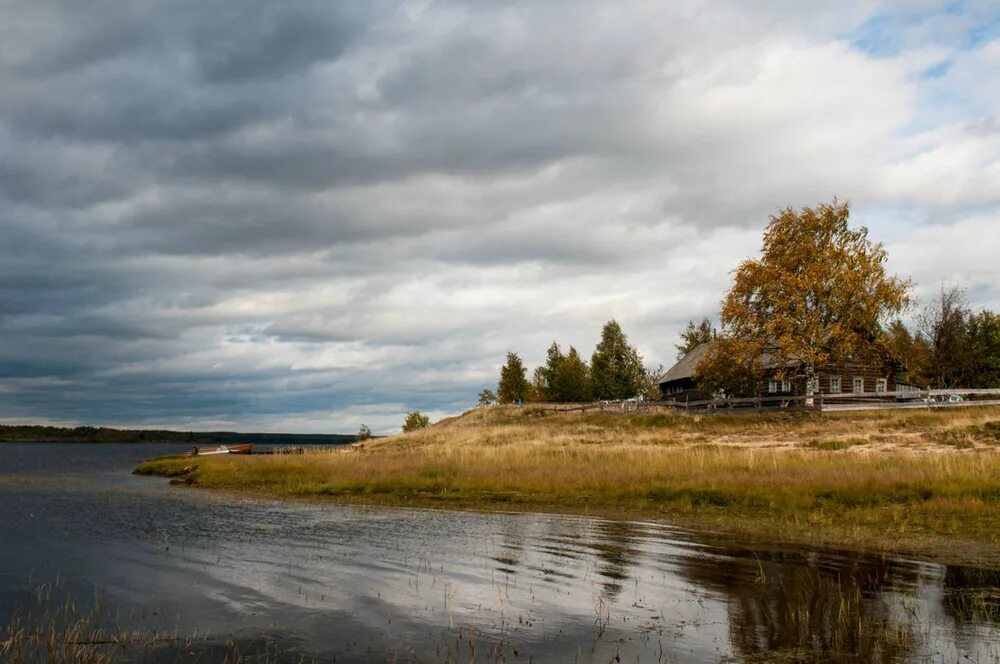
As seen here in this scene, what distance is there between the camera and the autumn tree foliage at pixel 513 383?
367ft

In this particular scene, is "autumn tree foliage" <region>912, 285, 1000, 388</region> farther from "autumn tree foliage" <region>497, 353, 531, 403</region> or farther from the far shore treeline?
"autumn tree foliage" <region>497, 353, 531, 403</region>

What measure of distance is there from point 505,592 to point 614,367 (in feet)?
298

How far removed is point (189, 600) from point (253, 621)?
7.43 feet

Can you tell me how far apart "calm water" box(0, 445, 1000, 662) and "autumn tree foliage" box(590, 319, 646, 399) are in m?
80.8

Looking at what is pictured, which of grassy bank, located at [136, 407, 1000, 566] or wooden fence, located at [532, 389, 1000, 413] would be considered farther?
wooden fence, located at [532, 389, 1000, 413]

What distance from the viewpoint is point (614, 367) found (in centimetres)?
10462

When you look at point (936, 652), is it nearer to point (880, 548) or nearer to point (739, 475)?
point (880, 548)

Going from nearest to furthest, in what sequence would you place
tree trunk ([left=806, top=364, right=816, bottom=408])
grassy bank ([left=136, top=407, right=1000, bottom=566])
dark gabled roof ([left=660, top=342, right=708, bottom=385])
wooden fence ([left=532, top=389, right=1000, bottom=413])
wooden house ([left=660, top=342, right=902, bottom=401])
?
1. grassy bank ([left=136, top=407, right=1000, bottom=566])
2. wooden fence ([left=532, top=389, right=1000, bottom=413])
3. tree trunk ([left=806, top=364, right=816, bottom=408])
4. wooden house ([left=660, top=342, right=902, bottom=401])
5. dark gabled roof ([left=660, top=342, right=708, bottom=385])

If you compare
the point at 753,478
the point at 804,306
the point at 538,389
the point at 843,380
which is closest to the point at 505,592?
the point at 753,478

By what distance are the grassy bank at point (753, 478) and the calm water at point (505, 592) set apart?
3.62 m

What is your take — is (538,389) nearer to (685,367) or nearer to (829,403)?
(685,367)

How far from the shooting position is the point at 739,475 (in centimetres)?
2897

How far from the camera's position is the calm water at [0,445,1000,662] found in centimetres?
1141

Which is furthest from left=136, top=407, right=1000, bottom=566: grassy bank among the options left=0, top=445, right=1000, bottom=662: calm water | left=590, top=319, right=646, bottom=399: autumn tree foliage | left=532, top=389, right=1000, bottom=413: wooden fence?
left=590, top=319, right=646, bottom=399: autumn tree foliage
